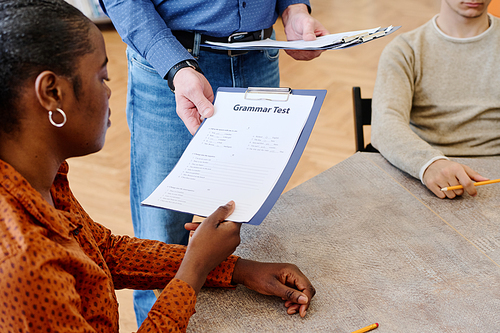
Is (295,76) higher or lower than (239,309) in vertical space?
lower

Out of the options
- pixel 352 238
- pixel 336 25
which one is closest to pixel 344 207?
pixel 352 238

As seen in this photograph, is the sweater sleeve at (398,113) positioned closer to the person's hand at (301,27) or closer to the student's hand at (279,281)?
the person's hand at (301,27)

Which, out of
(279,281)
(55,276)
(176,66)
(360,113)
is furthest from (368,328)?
(360,113)

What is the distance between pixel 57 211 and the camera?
68cm

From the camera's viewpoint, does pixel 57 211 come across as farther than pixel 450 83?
No

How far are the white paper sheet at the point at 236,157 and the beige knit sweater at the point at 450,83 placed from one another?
2.00 feet

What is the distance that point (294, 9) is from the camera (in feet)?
4.23

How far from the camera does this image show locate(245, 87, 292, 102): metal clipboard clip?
96cm

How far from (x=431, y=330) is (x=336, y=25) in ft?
14.1

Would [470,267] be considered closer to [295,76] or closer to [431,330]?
[431,330]

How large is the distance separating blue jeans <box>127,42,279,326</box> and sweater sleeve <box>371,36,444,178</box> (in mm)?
356

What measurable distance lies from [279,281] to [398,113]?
0.80m

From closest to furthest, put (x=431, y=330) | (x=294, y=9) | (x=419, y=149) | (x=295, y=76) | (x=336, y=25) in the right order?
(x=431, y=330), (x=419, y=149), (x=294, y=9), (x=295, y=76), (x=336, y=25)

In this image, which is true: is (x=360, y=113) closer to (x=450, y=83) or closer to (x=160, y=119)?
(x=450, y=83)
